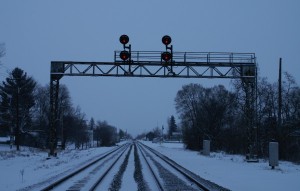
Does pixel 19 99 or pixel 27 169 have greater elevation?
pixel 19 99

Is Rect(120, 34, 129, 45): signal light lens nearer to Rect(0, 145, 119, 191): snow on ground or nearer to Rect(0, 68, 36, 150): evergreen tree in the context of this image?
Rect(0, 145, 119, 191): snow on ground

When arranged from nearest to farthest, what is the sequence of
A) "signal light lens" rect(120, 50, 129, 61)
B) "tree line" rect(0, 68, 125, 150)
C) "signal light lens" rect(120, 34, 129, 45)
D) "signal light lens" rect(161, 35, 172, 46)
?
1. "signal light lens" rect(161, 35, 172, 46)
2. "signal light lens" rect(120, 34, 129, 45)
3. "signal light lens" rect(120, 50, 129, 61)
4. "tree line" rect(0, 68, 125, 150)

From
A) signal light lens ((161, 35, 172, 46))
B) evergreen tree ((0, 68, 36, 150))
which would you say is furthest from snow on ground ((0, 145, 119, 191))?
evergreen tree ((0, 68, 36, 150))

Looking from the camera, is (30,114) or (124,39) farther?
(30,114)

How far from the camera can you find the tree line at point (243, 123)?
115 ft

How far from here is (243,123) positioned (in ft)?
153

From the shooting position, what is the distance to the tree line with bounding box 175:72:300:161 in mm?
35031

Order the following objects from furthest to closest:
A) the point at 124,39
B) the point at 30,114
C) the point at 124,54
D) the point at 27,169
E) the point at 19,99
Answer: the point at 30,114 → the point at 19,99 → the point at 124,54 → the point at 124,39 → the point at 27,169

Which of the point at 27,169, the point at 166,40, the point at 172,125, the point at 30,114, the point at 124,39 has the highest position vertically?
the point at 124,39

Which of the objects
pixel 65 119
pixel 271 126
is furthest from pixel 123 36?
pixel 65 119

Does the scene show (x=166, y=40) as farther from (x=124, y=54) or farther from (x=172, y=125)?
(x=172, y=125)

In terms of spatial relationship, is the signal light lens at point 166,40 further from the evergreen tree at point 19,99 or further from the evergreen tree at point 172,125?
the evergreen tree at point 172,125

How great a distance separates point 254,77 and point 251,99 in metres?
1.83

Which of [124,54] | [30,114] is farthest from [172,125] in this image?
[124,54]
